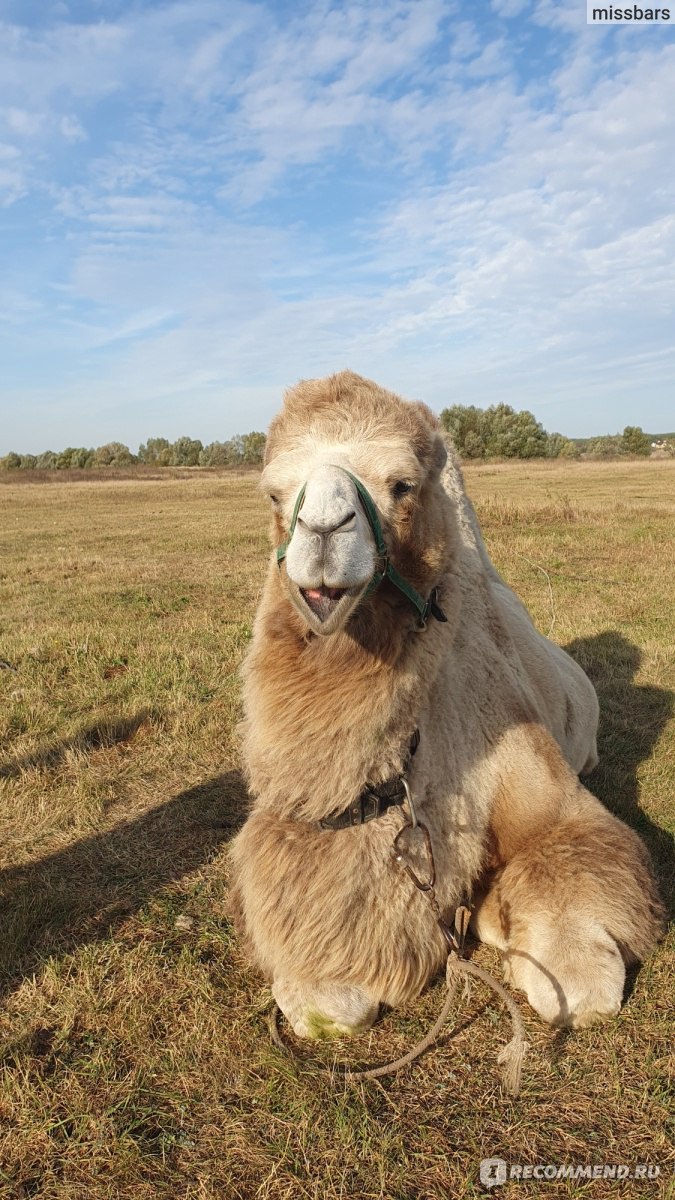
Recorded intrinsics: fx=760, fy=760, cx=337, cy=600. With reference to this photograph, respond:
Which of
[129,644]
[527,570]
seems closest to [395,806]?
[129,644]

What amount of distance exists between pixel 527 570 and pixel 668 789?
26.5ft

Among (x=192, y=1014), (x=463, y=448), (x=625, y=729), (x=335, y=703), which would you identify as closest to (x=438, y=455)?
(x=335, y=703)

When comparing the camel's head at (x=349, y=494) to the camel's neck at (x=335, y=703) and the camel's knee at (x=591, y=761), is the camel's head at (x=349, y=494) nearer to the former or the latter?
the camel's neck at (x=335, y=703)

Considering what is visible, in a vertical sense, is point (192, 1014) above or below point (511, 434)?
below

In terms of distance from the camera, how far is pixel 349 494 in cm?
231

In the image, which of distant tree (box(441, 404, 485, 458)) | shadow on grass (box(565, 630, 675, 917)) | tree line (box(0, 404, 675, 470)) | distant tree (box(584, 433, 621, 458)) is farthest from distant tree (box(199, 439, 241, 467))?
shadow on grass (box(565, 630, 675, 917))

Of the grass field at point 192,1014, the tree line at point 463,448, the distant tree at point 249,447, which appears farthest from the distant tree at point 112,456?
the grass field at point 192,1014

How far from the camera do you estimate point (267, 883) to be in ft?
9.55

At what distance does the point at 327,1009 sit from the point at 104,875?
1.62 meters

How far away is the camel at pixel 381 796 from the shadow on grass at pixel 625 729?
974 mm

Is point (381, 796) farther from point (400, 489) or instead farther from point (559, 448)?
point (559, 448)

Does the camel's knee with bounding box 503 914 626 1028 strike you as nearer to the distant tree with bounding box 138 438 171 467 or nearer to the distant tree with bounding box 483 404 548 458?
the distant tree with bounding box 483 404 548 458

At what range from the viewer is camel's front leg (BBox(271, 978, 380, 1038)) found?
2768mm

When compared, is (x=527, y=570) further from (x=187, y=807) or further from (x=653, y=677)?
(x=187, y=807)
